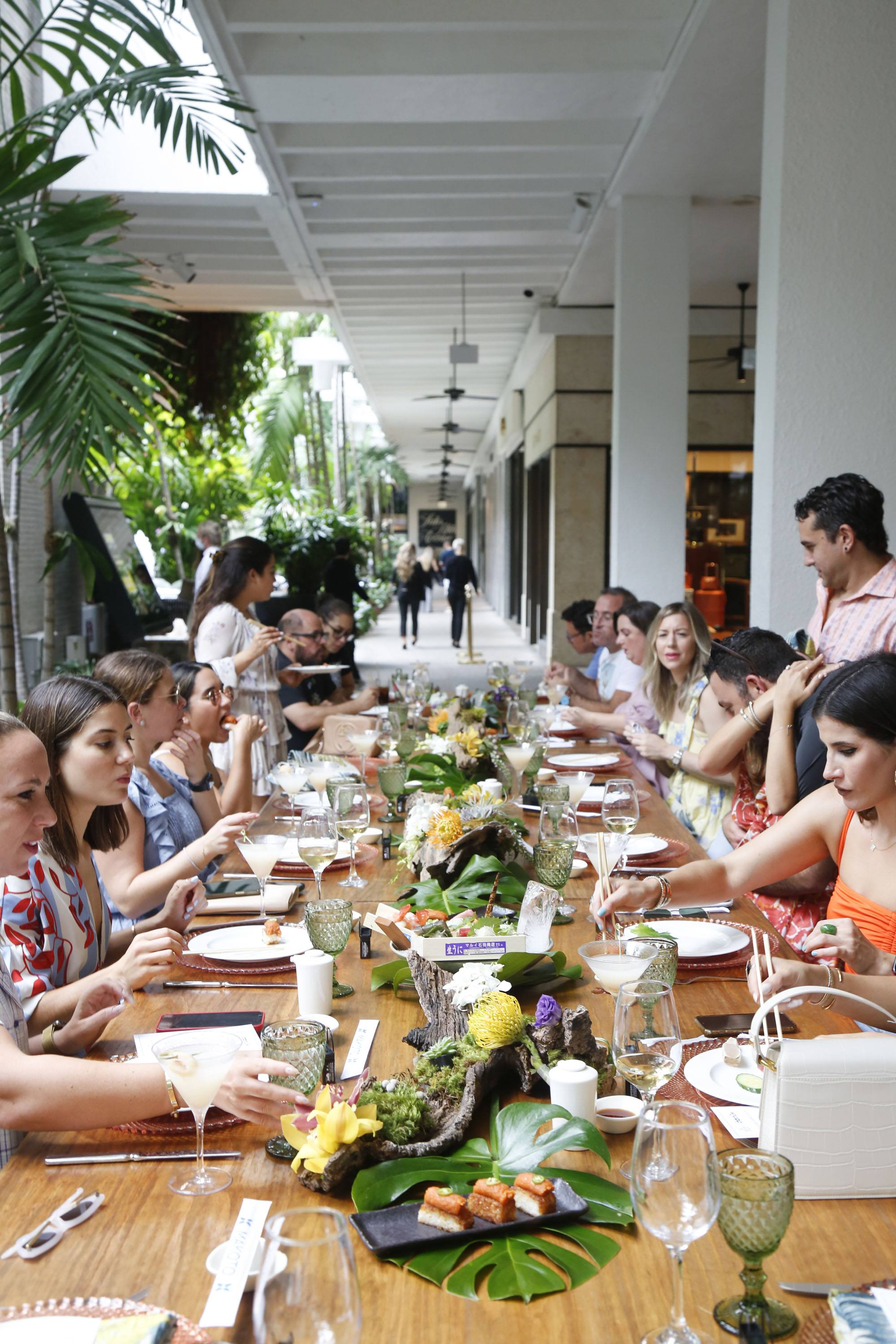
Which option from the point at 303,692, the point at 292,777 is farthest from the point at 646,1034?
the point at 303,692

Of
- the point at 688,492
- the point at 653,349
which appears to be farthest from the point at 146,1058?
the point at 688,492

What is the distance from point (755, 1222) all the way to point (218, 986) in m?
1.20

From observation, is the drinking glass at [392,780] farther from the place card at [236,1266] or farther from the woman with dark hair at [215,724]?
the place card at [236,1266]

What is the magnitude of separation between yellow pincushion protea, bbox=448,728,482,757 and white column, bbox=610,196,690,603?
4.58 meters

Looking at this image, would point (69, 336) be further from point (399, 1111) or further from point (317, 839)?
point (399, 1111)

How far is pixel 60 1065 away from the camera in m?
1.51

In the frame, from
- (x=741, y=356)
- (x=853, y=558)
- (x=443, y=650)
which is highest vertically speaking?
(x=741, y=356)

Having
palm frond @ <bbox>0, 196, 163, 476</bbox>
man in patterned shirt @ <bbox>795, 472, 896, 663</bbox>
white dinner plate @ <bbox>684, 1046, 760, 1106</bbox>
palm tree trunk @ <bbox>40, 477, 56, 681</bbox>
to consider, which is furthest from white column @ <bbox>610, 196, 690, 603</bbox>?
white dinner plate @ <bbox>684, 1046, 760, 1106</bbox>

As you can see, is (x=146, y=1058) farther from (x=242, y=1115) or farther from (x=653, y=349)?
(x=653, y=349)

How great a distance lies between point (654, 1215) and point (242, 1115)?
0.58 metres

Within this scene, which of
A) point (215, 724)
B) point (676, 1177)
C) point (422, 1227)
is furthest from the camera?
point (215, 724)

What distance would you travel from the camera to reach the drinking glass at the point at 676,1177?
105cm

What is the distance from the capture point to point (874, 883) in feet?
7.71

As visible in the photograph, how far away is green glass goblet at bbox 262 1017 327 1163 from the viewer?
1502 mm
